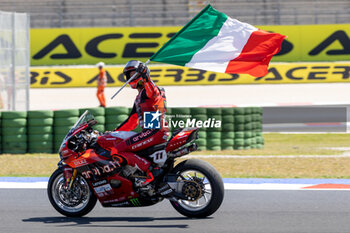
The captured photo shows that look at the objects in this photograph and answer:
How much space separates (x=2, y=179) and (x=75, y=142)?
384 centimetres

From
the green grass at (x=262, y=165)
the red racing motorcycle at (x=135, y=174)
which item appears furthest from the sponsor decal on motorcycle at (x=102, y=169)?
the green grass at (x=262, y=165)

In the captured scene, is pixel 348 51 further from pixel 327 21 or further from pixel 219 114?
pixel 219 114

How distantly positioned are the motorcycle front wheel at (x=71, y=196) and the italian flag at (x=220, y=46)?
160cm

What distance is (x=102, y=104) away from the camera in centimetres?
2288

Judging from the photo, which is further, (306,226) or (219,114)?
(219,114)

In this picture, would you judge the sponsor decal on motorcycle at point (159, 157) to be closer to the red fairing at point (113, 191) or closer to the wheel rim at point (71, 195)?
the red fairing at point (113, 191)

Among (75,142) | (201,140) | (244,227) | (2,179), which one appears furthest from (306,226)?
(201,140)

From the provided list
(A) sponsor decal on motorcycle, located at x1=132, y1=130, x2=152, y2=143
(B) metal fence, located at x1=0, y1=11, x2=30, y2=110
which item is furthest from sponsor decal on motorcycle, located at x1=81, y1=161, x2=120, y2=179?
(B) metal fence, located at x1=0, y1=11, x2=30, y2=110

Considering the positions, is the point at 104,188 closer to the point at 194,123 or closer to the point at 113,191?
the point at 113,191

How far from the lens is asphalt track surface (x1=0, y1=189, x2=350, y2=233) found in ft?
21.6

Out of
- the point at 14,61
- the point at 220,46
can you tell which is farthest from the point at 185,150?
the point at 14,61

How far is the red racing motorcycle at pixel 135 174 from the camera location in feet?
22.4

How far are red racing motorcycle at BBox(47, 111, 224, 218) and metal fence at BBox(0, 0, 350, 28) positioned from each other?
2106 centimetres

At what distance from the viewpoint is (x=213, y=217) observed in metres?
7.11
